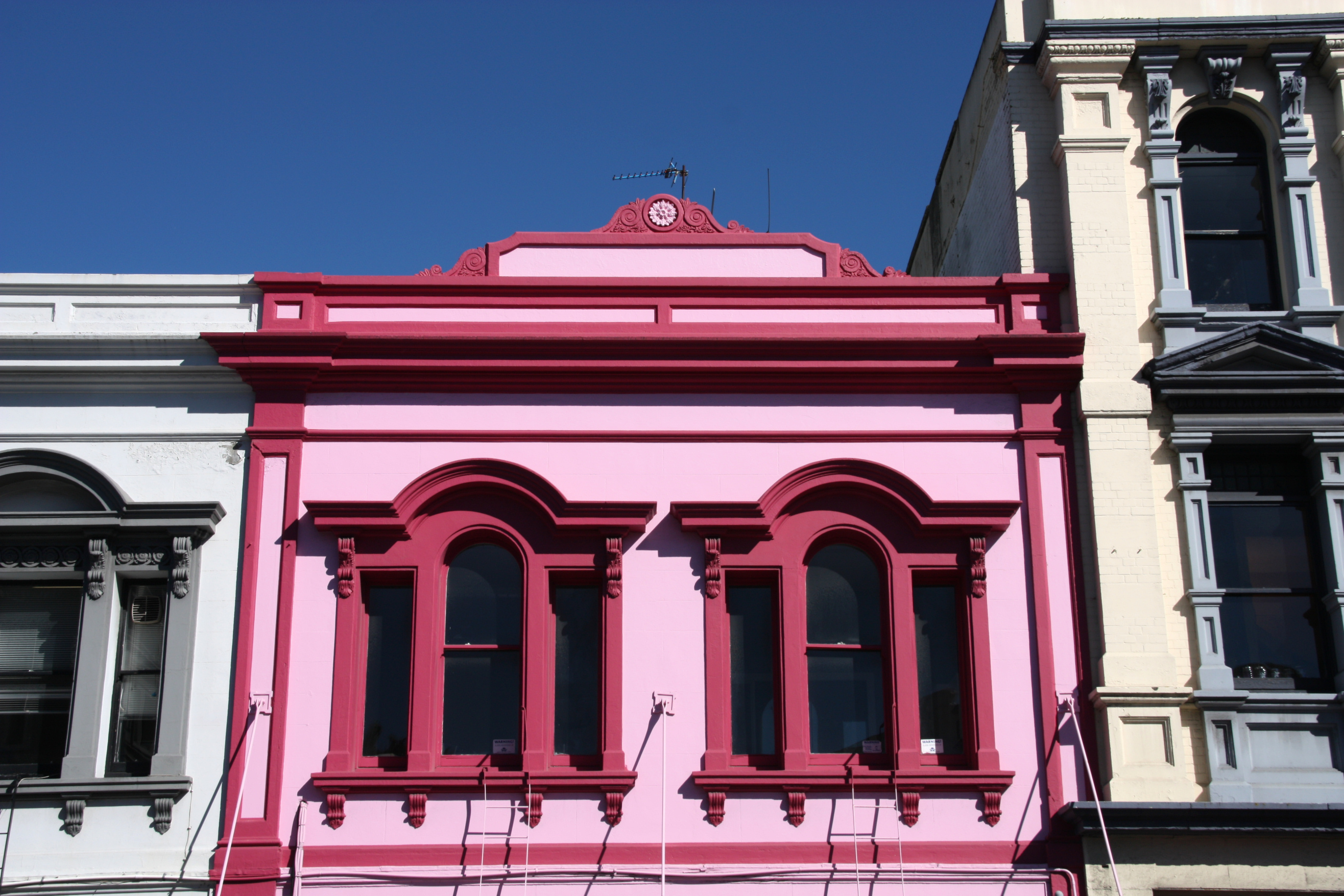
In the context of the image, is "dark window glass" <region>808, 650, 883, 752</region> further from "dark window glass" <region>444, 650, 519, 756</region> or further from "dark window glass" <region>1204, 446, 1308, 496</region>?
"dark window glass" <region>1204, 446, 1308, 496</region>

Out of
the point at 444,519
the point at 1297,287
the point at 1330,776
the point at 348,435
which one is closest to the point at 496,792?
the point at 444,519

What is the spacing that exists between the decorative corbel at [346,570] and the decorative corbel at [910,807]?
18.9 ft

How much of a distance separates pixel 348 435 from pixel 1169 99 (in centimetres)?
974

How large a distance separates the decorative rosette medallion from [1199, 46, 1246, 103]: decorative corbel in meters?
6.12

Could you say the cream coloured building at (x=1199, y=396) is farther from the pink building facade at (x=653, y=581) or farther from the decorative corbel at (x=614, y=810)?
the decorative corbel at (x=614, y=810)

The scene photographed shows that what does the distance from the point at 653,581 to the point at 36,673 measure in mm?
6265

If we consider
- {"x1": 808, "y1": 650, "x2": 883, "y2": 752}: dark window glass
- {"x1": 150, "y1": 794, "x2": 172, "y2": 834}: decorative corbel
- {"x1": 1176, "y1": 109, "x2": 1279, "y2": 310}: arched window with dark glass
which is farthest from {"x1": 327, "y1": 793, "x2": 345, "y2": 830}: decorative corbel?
{"x1": 1176, "y1": 109, "x2": 1279, "y2": 310}: arched window with dark glass

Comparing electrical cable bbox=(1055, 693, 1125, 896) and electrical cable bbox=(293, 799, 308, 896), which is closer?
electrical cable bbox=(1055, 693, 1125, 896)

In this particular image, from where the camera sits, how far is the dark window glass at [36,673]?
14.2 m

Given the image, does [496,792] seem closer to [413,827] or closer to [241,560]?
[413,827]

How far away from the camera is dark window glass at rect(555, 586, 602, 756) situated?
1430 cm

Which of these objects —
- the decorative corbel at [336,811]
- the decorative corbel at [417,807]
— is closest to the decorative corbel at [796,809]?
the decorative corbel at [417,807]

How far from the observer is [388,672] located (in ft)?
47.6

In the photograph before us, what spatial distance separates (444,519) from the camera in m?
14.8
